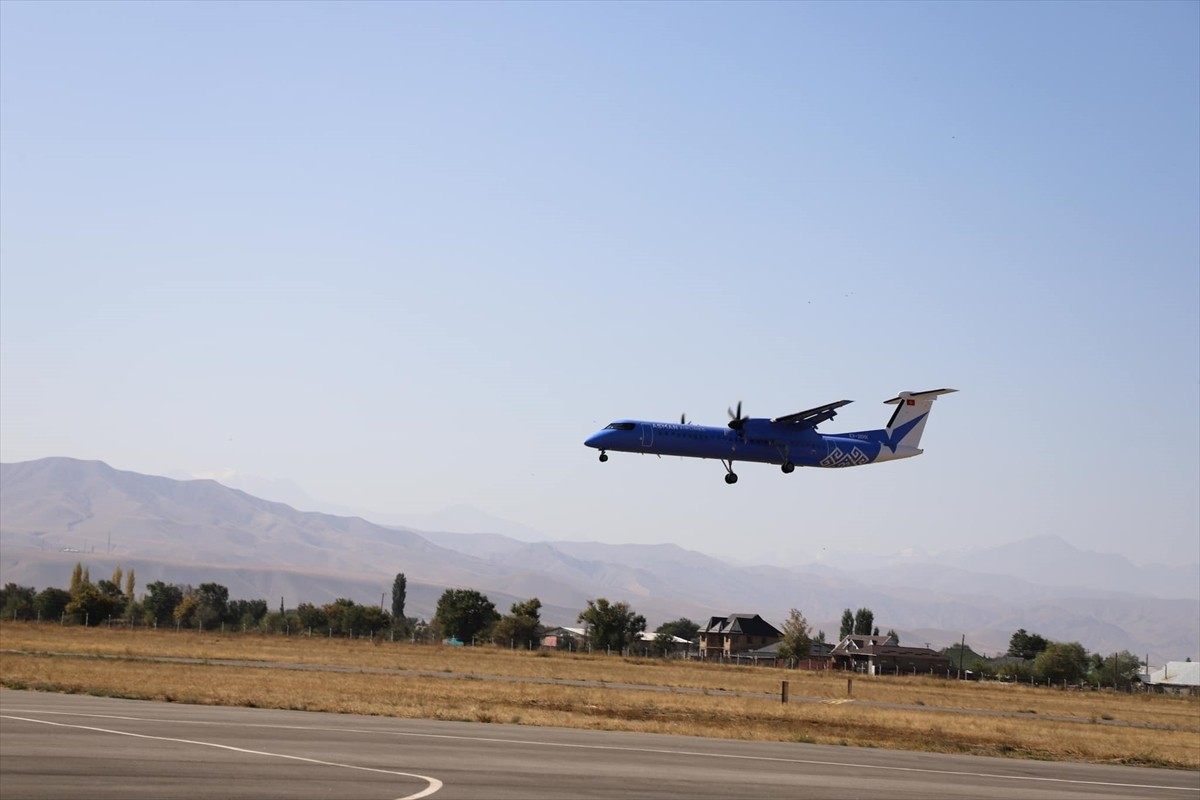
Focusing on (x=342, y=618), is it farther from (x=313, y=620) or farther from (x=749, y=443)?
(x=749, y=443)

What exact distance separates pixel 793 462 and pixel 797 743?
2036cm

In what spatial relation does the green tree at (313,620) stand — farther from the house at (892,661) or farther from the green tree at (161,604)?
the house at (892,661)

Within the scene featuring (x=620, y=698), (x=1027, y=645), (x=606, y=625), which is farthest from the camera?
(x=1027, y=645)

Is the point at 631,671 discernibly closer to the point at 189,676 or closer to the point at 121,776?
the point at 189,676

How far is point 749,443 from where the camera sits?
54.1 meters

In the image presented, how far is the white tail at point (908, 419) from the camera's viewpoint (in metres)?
59.6

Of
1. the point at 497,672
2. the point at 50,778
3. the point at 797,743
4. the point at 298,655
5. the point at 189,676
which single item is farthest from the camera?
the point at 298,655

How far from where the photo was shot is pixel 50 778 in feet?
65.6

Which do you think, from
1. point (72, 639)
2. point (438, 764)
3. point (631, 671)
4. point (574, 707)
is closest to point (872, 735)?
point (574, 707)

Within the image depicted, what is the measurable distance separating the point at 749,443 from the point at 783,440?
1.82 m

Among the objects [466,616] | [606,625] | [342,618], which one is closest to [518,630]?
[466,616]

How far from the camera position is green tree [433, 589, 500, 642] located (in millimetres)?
137125

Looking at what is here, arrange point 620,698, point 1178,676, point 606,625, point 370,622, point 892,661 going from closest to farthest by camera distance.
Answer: point 620,698 → point 606,625 → point 892,661 → point 370,622 → point 1178,676

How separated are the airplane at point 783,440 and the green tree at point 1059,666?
72.9m
